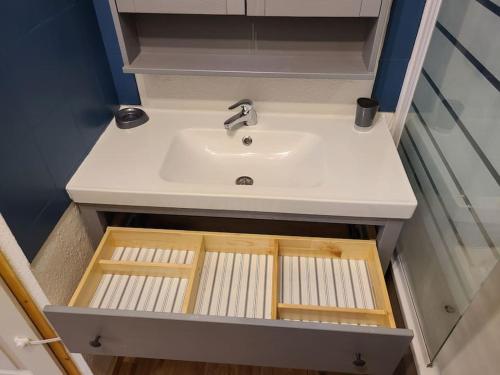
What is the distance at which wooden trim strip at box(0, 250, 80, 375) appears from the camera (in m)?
0.91

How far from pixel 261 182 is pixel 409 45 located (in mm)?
652

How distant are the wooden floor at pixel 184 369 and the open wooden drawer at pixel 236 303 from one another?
0.52 metres

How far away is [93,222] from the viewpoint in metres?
1.17

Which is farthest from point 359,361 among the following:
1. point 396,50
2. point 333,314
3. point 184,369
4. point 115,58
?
point 115,58

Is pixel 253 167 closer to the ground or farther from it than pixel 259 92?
closer to the ground

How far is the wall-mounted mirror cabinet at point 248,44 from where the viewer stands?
109 centimetres

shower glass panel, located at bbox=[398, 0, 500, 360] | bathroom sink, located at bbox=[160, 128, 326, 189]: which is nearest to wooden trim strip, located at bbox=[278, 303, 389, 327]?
shower glass panel, located at bbox=[398, 0, 500, 360]

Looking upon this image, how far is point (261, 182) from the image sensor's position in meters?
1.25

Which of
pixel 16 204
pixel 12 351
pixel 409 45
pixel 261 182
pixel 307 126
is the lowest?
pixel 12 351

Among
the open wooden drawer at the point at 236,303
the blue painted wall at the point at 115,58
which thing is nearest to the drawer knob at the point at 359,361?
the open wooden drawer at the point at 236,303

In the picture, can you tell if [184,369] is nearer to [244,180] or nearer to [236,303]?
[236,303]

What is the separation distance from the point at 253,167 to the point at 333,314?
564 millimetres

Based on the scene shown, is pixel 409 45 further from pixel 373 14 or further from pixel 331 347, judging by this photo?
pixel 331 347

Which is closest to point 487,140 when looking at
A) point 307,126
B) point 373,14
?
point 373,14
